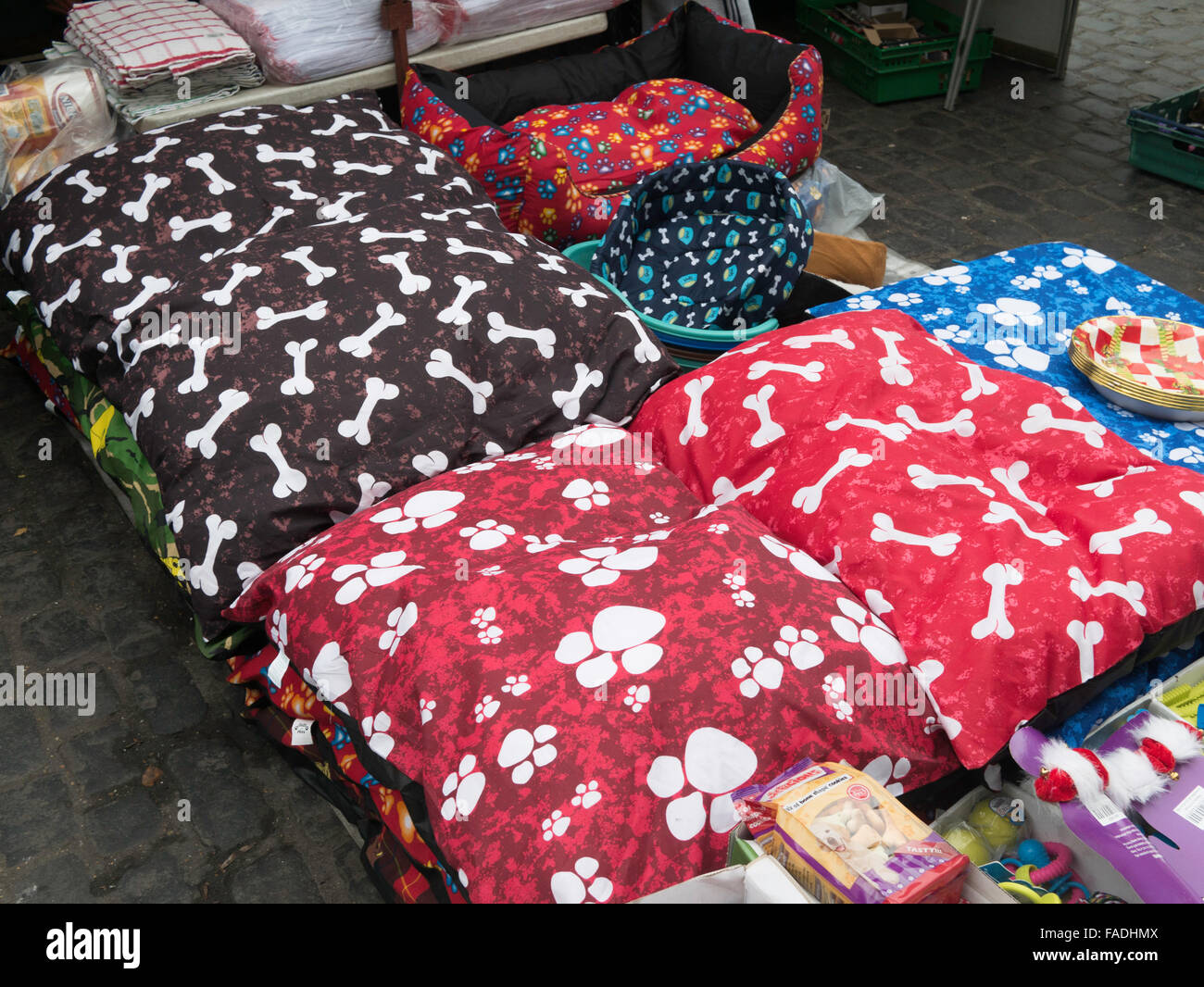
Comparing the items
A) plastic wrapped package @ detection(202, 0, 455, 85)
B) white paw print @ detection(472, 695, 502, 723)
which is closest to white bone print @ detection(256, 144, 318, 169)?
plastic wrapped package @ detection(202, 0, 455, 85)

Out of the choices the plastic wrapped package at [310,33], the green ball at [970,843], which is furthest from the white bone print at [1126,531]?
the plastic wrapped package at [310,33]

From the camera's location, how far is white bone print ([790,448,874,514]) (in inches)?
62.4

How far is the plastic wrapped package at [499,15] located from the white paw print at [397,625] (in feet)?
8.42

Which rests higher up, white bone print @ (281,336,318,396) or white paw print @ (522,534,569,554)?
white bone print @ (281,336,318,396)

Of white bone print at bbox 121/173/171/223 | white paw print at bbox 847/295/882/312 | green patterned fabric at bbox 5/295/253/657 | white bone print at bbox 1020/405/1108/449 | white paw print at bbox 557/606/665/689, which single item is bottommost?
green patterned fabric at bbox 5/295/253/657

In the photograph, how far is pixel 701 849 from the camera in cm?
123

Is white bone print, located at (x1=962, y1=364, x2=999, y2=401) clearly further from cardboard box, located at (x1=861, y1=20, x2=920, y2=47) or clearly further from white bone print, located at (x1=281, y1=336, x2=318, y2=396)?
cardboard box, located at (x1=861, y1=20, x2=920, y2=47)

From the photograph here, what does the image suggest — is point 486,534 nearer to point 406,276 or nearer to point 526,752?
point 526,752

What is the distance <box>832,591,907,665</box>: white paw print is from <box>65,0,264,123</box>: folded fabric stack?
2.48 m

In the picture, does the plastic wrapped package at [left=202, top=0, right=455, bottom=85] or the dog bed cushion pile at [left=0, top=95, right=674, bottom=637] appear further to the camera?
the plastic wrapped package at [left=202, top=0, right=455, bottom=85]

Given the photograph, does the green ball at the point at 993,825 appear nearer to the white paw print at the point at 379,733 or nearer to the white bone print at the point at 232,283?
the white paw print at the point at 379,733

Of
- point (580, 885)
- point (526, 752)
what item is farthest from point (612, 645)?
point (580, 885)

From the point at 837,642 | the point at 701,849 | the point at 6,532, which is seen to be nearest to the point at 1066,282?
the point at 837,642

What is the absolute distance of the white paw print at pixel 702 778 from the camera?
123 centimetres
